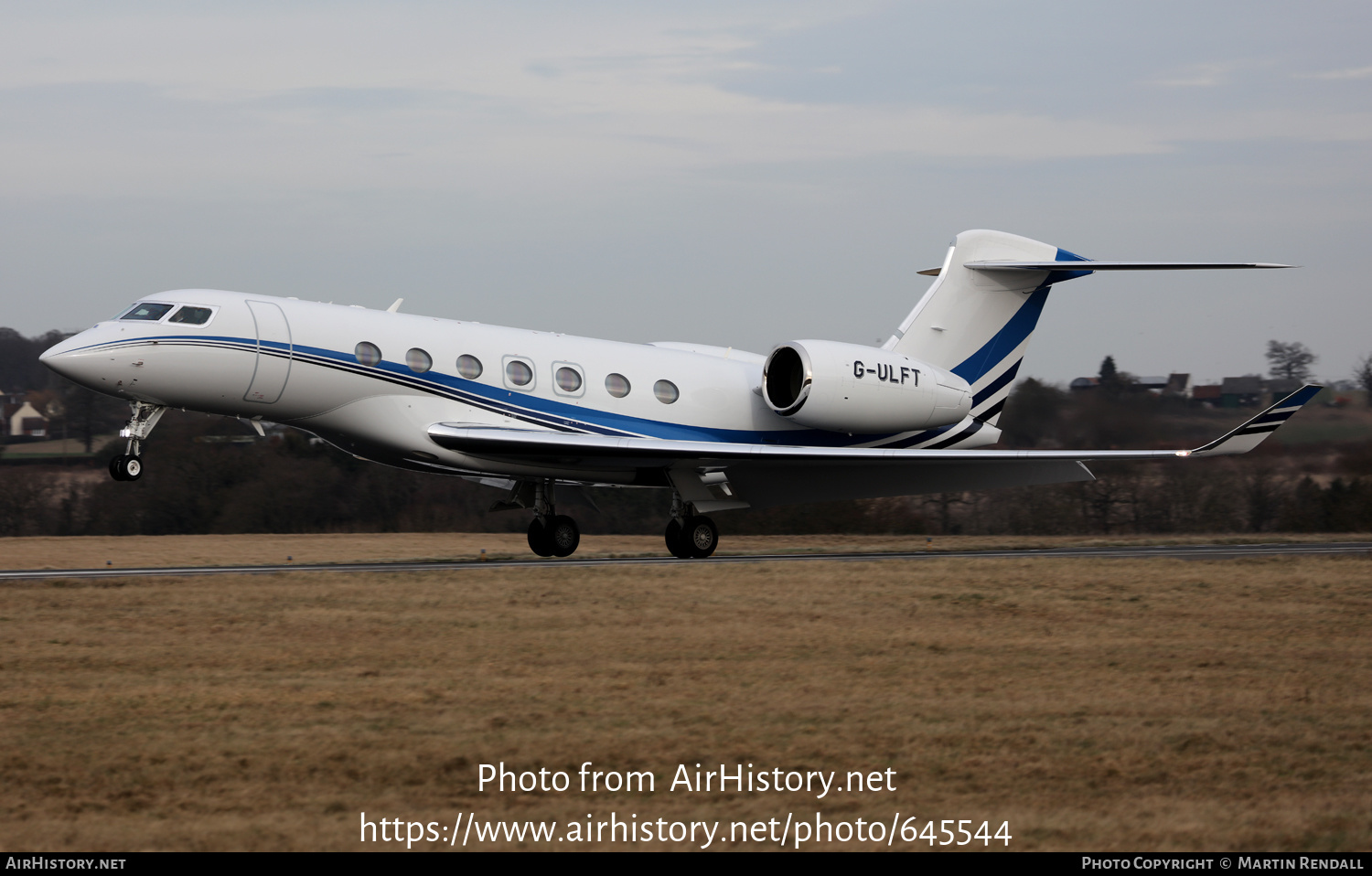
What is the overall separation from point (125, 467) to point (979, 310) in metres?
15.2

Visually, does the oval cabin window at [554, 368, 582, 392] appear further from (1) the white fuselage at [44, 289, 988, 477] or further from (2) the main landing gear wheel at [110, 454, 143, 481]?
(2) the main landing gear wheel at [110, 454, 143, 481]

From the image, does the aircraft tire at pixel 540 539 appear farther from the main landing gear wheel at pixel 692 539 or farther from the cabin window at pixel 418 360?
the cabin window at pixel 418 360

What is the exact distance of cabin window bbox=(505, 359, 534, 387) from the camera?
21188 millimetres

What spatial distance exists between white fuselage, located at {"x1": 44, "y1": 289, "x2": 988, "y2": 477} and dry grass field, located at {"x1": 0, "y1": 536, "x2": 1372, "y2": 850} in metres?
3.41

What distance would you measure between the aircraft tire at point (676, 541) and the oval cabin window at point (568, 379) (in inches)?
119

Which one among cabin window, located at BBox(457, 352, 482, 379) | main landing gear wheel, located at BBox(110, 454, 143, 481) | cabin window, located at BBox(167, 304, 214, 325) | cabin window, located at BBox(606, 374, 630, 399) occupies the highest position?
cabin window, located at BBox(167, 304, 214, 325)

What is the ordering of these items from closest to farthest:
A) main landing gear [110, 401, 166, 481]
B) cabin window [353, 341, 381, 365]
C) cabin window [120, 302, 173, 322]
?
main landing gear [110, 401, 166, 481], cabin window [120, 302, 173, 322], cabin window [353, 341, 381, 365]

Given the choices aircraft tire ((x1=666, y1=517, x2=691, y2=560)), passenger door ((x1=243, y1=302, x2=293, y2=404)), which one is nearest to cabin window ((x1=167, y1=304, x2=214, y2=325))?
passenger door ((x1=243, y1=302, x2=293, y2=404))

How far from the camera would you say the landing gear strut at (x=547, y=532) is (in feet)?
75.0

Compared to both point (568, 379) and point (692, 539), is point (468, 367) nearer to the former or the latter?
point (568, 379)

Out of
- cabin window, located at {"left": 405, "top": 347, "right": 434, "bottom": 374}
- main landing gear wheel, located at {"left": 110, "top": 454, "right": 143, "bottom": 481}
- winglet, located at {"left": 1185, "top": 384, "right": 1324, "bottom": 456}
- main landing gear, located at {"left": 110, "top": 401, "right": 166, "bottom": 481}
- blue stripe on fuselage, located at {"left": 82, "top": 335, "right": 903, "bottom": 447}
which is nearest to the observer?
main landing gear wheel, located at {"left": 110, "top": 454, "right": 143, "bottom": 481}

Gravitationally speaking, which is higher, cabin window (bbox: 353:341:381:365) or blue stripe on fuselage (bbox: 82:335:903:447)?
cabin window (bbox: 353:341:381:365)

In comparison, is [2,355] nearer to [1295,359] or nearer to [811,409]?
[811,409]
